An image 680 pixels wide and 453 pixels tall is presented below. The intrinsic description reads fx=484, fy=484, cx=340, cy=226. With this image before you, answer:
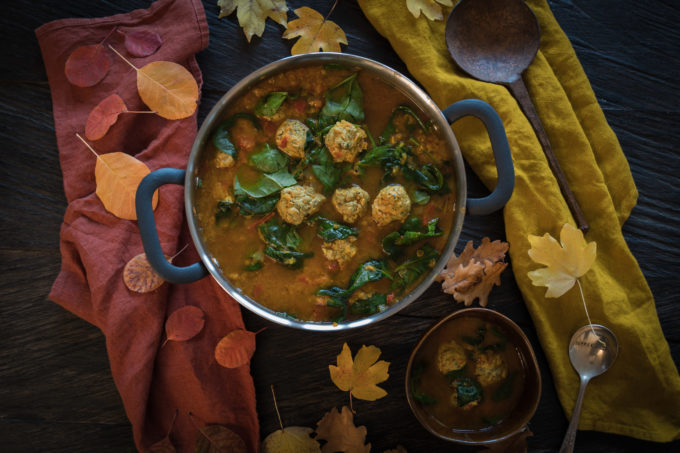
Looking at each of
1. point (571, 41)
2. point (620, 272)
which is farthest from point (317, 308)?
point (571, 41)

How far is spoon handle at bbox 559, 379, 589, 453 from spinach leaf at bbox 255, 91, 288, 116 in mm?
1706

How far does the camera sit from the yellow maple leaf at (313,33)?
82.7 inches

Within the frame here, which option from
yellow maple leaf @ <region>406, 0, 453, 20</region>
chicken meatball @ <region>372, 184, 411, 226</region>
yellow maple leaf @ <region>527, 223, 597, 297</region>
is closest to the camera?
chicken meatball @ <region>372, 184, 411, 226</region>

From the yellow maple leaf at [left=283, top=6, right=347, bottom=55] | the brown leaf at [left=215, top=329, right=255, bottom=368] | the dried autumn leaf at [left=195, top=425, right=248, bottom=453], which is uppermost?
the yellow maple leaf at [left=283, top=6, right=347, bottom=55]

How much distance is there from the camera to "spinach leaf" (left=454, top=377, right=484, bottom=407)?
1979 millimetres

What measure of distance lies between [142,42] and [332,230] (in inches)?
45.7

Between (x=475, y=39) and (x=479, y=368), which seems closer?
(x=479, y=368)

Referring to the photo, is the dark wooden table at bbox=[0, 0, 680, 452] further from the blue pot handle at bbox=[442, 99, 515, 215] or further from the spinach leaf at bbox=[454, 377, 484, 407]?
the blue pot handle at bbox=[442, 99, 515, 215]

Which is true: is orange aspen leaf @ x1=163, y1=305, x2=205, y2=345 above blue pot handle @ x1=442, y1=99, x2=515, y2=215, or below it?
below

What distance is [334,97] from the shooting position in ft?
6.36

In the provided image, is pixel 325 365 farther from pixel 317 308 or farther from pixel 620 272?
pixel 620 272

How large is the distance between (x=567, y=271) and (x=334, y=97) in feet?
3.90

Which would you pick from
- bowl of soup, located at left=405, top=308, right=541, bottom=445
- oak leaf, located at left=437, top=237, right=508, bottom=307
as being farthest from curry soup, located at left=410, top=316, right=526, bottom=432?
oak leaf, located at left=437, top=237, right=508, bottom=307

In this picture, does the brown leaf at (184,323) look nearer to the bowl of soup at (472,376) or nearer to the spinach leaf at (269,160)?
the spinach leaf at (269,160)
